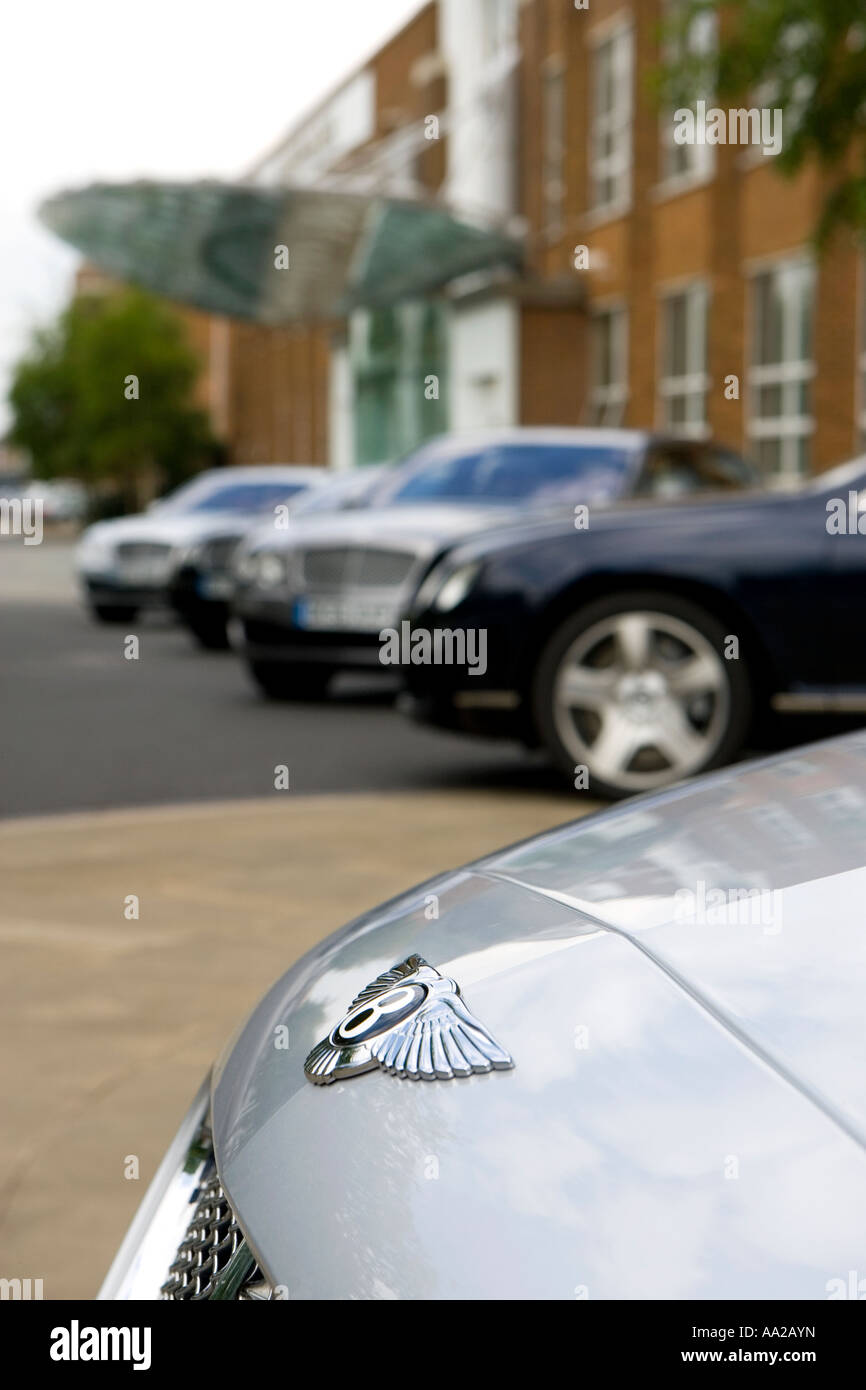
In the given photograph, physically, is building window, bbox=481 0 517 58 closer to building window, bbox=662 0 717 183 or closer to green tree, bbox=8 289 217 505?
building window, bbox=662 0 717 183

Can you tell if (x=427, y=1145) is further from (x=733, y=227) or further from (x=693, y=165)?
(x=693, y=165)

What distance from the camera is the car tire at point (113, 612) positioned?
65.3 ft

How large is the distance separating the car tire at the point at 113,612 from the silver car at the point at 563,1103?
714 inches

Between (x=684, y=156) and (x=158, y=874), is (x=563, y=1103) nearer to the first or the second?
(x=158, y=874)

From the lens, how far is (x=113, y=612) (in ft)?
65.9

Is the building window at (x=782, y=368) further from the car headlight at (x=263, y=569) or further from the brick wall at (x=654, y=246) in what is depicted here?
the car headlight at (x=263, y=569)

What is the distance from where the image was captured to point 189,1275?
1691mm

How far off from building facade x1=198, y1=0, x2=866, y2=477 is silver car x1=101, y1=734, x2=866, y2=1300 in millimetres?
10417

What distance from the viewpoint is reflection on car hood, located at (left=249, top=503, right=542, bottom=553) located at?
10.8 metres

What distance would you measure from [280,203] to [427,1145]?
30.0m

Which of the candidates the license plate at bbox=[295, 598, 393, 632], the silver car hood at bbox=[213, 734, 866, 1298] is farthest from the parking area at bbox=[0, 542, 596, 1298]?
the silver car hood at bbox=[213, 734, 866, 1298]

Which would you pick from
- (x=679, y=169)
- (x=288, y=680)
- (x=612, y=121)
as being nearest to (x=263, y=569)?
(x=288, y=680)

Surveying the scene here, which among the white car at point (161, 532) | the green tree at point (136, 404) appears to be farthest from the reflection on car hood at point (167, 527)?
the green tree at point (136, 404)

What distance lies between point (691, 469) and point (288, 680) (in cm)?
272
